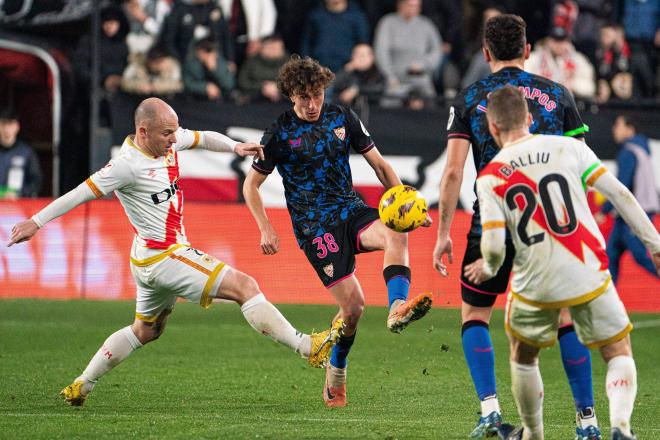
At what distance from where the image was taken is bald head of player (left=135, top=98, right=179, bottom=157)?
8.42 m

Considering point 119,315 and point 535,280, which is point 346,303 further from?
point 119,315

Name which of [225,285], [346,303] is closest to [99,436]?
[225,285]

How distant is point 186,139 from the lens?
29.5 feet

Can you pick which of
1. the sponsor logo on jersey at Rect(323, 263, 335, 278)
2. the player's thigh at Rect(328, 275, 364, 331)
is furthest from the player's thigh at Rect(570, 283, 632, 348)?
the sponsor logo on jersey at Rect(323, 263, 335, 278)

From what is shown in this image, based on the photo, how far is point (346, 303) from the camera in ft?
28.8

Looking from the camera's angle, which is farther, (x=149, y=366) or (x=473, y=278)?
(x=149, y=366)

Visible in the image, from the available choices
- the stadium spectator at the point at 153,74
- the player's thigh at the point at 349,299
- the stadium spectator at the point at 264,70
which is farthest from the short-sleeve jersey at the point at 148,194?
the stadium spectator at the point at 264,70

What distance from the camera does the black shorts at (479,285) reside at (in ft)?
24.1

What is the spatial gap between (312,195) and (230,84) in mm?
9241

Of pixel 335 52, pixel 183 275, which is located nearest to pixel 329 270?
pixel 183 275

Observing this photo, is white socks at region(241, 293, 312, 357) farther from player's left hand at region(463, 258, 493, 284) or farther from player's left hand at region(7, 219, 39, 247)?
player's left hand at region(463, 258, 493, 284)

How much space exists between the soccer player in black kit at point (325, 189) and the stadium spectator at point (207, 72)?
8.66m

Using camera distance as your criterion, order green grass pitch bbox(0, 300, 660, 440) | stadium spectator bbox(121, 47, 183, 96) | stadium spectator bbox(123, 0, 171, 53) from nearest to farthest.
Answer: green grass pitch bbox(0, 300, 660, 440) → stadium spectator bbox(121, 47, 183, 96) → stadium spectator bbox(123, 0, 171, 53)

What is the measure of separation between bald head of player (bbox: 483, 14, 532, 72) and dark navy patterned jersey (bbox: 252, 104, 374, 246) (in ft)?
6.03
